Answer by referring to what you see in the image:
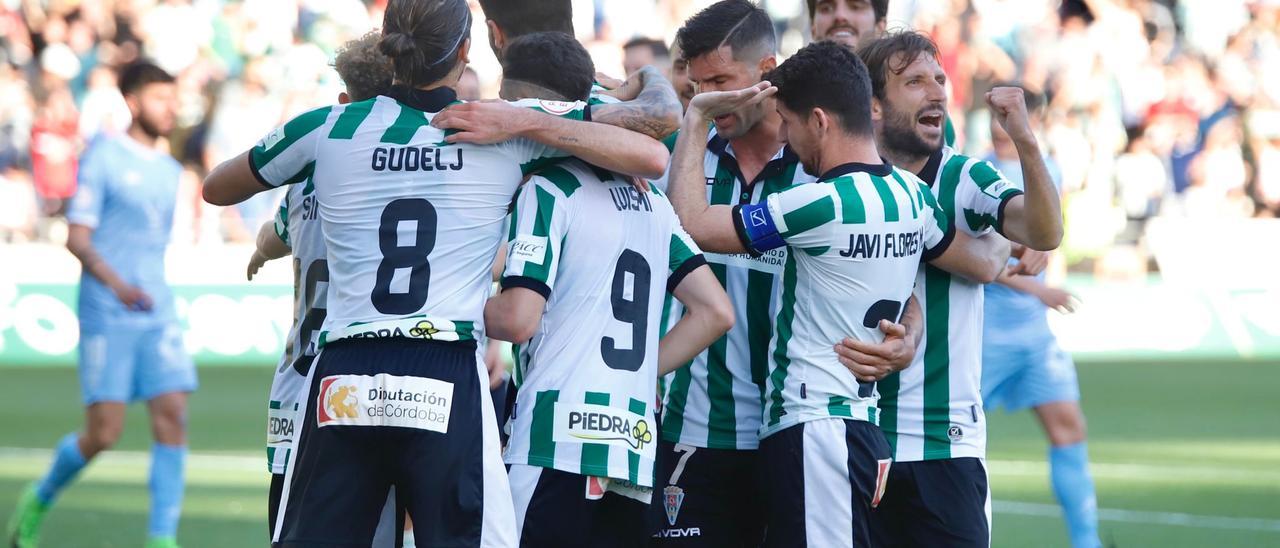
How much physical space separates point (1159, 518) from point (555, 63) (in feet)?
18.7

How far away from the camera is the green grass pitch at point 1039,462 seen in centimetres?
845

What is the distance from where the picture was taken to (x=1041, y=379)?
779cm

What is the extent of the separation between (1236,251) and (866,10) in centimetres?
1185

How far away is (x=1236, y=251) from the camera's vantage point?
1655 centimetres

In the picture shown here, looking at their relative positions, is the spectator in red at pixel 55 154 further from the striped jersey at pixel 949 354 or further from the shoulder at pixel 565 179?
the striped jersey at pixel 949 354

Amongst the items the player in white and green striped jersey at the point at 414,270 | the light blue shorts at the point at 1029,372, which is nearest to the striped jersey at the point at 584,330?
the player in white and green striped jersey at the point at 414,270

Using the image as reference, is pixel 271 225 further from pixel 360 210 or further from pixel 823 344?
pixel 823 344

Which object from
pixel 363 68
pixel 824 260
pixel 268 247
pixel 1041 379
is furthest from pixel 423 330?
pixel 1041 379

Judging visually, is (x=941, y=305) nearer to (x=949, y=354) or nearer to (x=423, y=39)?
(x=949, y=354)

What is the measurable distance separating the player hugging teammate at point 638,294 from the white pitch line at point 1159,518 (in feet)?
14.4

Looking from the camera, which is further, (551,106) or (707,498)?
(707,498)

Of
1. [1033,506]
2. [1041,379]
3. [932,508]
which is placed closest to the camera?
[932,508]

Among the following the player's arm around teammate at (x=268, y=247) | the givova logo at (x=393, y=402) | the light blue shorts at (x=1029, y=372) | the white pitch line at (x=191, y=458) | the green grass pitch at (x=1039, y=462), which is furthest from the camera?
the white pitch line at (x=191, y=458)

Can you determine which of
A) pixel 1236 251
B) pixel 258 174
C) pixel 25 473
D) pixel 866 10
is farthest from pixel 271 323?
pixel 258 174
